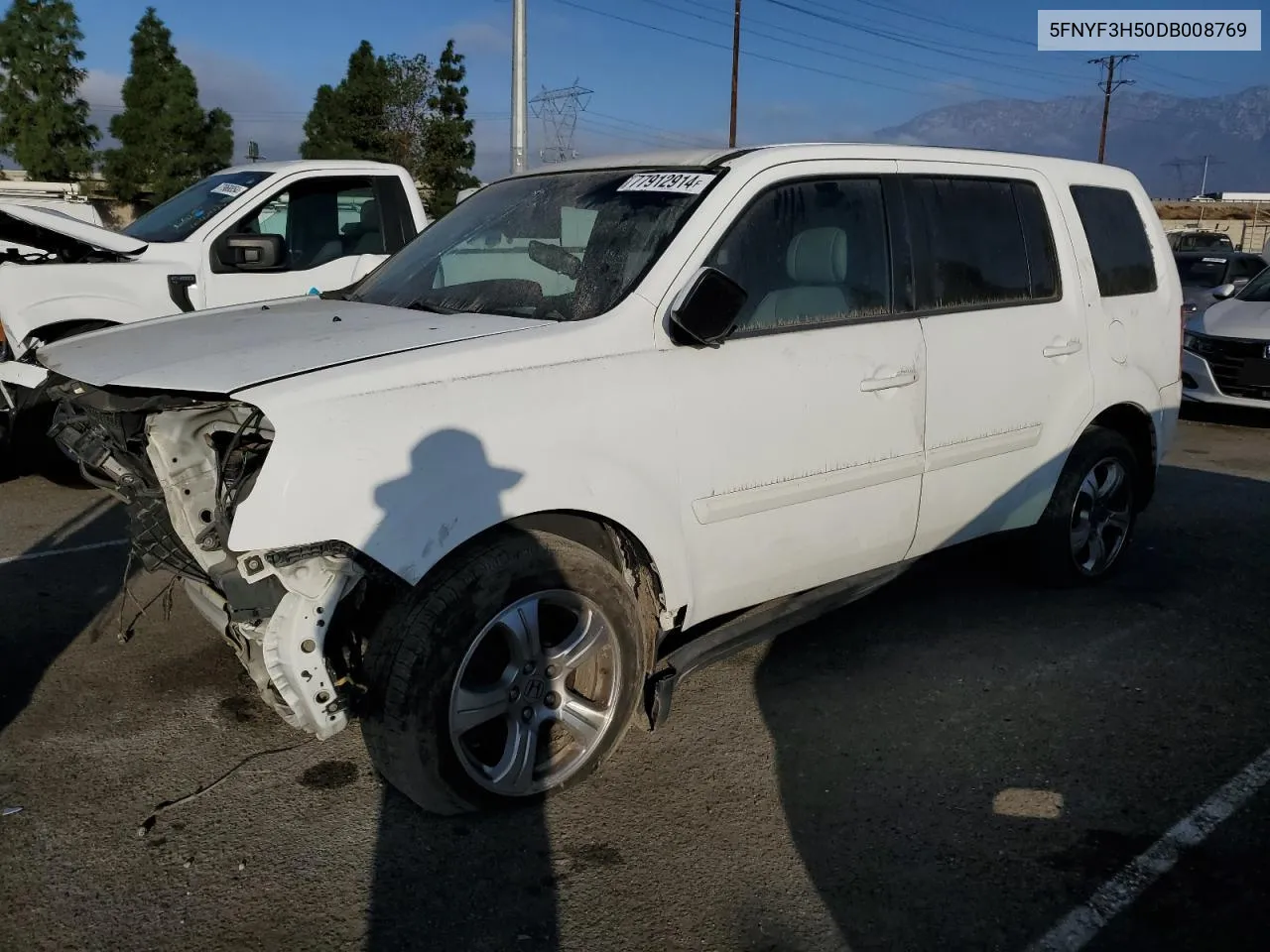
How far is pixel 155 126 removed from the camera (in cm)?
4262

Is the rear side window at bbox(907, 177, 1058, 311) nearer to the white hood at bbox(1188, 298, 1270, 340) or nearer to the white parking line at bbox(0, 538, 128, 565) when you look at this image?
the white parking line at bbox(0, 538, 128, 565)

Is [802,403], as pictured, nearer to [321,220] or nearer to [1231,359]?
[321,220]

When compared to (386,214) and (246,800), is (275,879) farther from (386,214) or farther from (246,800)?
(386,214)

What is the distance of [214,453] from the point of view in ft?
10.1

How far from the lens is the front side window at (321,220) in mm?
7367

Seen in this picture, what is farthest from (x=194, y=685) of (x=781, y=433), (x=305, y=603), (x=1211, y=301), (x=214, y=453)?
(x=1211, y=301)

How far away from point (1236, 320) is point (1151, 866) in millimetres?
8583

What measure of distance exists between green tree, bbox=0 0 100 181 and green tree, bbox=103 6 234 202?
2729 millimetres

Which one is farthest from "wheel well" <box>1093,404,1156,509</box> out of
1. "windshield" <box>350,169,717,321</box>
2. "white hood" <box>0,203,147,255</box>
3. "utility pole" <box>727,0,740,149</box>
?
"utility pole" <box>727,0,740,149</box>

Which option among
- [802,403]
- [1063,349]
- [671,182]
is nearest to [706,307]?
[802,403]

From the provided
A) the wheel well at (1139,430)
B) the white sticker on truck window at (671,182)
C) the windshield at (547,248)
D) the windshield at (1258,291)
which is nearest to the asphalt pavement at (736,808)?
the wheel well at (1139,430)

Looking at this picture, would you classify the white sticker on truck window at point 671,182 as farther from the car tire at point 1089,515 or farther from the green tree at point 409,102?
the green tree at point 409,102

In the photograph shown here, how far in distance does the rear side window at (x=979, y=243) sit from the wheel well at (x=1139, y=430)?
82 centimetres

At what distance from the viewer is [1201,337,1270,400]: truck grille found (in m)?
9.52
